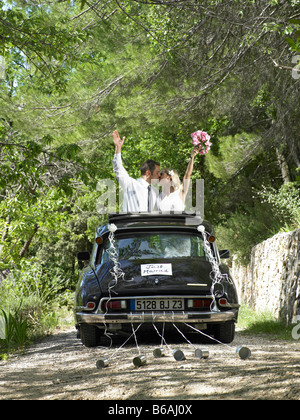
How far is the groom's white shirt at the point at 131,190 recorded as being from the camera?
862 centimetres

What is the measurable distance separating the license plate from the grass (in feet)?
8.67

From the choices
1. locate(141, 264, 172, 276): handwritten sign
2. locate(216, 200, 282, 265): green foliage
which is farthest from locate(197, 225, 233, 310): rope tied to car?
locate(216, 200, 282, 265): green foliage

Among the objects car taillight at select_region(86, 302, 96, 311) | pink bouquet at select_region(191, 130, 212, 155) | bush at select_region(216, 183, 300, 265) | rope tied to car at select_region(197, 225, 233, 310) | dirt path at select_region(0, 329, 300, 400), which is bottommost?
dirt path at select_region(0, 329, 300, 400)

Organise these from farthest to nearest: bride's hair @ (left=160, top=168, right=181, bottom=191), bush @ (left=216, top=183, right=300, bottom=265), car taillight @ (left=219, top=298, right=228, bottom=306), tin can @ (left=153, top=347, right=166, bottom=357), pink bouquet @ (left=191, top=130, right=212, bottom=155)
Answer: bush @ (left=216, top=183, right=300, bottom=265) → pink bouquet @ (left=191, top=130, right=212, bottom=155) → bride's hair @ (left=160, top=168, right=181, bottom=191) → car taillight @ (left=219, top=298, right=228, bottom=306) → tin can @ (left=153, top=347, right=166, bottom=357)

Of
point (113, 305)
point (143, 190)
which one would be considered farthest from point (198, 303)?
point (143, 190)

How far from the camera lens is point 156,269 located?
24.7 feet

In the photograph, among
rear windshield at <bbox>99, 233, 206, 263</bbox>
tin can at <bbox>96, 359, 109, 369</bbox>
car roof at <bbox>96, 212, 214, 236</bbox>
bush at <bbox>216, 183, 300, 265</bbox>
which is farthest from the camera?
bush at <bbox>216, 183, 300, 265</bbox>

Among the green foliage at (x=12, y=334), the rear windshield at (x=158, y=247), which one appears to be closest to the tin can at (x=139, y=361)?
the rear windshield at (x=158, y=247)

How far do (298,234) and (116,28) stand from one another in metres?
7.34

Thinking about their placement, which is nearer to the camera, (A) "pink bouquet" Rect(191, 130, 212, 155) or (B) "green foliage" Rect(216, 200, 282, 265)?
(A) "pink bouquet" Rect(191, 130, 212, 155)

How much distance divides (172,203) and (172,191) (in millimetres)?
960

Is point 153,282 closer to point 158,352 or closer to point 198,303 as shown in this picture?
point 198,303

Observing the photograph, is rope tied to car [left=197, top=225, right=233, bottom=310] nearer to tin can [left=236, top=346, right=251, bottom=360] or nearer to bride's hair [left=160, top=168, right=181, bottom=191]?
tin can [left=236, top=346, right=251, bottom=360]

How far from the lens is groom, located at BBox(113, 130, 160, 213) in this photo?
862 centimetres
